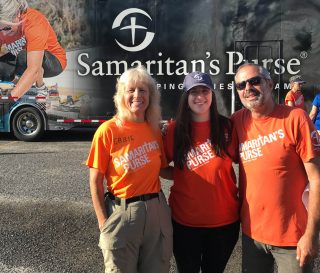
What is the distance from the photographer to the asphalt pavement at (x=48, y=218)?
3.52 meters

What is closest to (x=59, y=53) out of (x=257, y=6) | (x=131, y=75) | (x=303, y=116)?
(x=257, y=6)

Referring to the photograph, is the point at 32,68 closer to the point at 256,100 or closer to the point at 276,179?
the point at 256,100

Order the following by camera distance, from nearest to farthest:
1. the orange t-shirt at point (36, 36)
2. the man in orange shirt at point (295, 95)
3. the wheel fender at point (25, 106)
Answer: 1. the man in orange shirt at point (295, 95)
2. the orange t-shirt at point (36, 36)
3. the wheel fender at point (25, 106)

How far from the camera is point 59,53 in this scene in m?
9.45

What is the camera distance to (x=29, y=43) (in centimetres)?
945

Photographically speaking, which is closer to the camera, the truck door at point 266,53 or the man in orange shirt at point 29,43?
the truck door at point 266,53

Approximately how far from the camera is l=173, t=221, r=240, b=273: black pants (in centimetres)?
249

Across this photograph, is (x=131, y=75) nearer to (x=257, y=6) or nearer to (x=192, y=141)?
(x=192, y=141)

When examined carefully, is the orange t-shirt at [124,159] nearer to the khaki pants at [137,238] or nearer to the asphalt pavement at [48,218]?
the khaki pants at [137,238]

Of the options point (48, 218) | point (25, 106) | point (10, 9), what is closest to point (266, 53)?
point (25, 106)

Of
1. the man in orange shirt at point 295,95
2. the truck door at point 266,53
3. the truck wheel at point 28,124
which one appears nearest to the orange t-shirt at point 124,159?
the man in orange shirt at point 295,95

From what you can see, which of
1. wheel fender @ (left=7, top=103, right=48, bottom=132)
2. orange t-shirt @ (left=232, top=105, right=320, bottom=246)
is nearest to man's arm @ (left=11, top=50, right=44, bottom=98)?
wheel fender @ (left=7, top=103, right=48, bottom=132)

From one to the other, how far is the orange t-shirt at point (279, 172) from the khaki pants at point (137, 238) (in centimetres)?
56

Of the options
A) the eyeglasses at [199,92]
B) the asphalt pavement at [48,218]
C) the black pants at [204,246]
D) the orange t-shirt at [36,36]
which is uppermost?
the orange t-shirt at [36,36]
